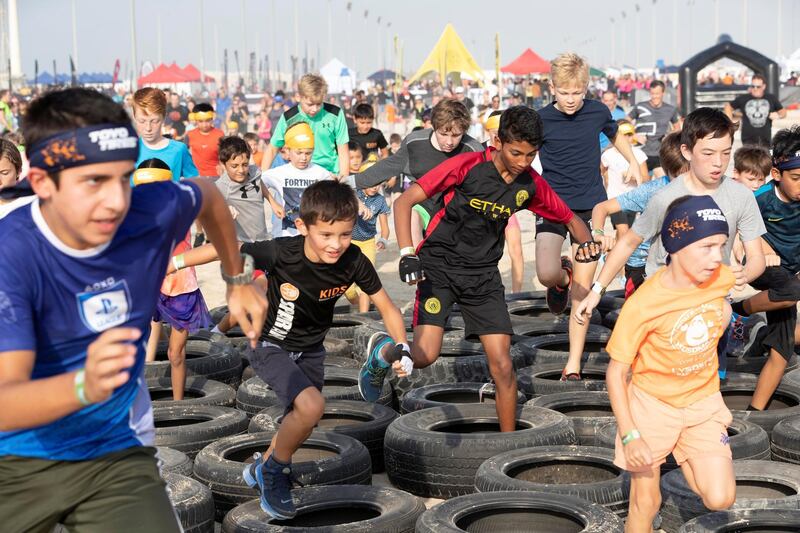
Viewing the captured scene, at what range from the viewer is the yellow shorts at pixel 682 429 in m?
5.57

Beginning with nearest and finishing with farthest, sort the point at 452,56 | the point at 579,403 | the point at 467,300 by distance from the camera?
the point at 467,300 → the point at 579,403 → the point at 452,56

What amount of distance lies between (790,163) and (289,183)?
5.19 meters

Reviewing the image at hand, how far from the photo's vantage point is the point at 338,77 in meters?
70.1

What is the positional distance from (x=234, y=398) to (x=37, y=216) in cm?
592

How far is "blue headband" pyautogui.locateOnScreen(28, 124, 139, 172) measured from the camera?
11.3ft

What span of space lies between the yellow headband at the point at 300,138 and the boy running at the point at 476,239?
3.54 meters

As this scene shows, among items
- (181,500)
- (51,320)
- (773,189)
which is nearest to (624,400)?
(181,500)

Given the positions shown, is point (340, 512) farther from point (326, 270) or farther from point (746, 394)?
point (746, 394)

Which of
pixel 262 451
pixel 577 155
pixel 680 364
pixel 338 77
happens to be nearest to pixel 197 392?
pixel 262 451

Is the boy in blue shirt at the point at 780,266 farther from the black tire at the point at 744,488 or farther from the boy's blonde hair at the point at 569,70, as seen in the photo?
the boy's blonde hair at the point at 569,70

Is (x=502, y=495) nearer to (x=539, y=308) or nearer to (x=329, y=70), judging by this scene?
(x=539, y=308)

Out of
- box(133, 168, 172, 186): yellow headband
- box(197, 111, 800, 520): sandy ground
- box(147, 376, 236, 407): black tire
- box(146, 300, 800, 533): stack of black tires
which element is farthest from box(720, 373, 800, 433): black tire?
box(197, 111, 800, 520): sandy ground

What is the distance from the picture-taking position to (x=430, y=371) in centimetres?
A: 984

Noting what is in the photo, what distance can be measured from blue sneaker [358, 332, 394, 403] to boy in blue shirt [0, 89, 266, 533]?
259 cm
